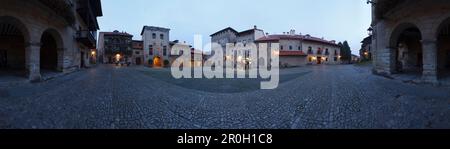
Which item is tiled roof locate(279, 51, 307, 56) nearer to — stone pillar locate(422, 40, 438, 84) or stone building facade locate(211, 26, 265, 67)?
stone building facade locate(211, 26, 265, 67)

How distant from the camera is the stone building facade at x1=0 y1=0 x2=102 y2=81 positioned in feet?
32.2

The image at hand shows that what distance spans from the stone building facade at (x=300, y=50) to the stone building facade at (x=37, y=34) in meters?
30.6

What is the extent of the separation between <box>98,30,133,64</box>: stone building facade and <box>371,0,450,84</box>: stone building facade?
4799 cm

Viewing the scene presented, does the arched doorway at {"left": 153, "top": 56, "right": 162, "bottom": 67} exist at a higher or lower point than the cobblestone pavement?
higher

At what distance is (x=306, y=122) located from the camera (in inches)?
166

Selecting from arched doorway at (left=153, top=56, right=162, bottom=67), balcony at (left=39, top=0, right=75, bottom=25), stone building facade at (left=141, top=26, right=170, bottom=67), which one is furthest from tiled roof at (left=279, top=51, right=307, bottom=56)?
balcony at (left=39, top=0, right=75, bottom=25)

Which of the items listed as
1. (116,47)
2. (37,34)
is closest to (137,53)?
(116,47)

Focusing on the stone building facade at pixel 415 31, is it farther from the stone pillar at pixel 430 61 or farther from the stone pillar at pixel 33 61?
the stone pillar at pixel 33 61

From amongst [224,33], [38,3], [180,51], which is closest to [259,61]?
[224,33]

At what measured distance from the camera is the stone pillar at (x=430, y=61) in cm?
878
